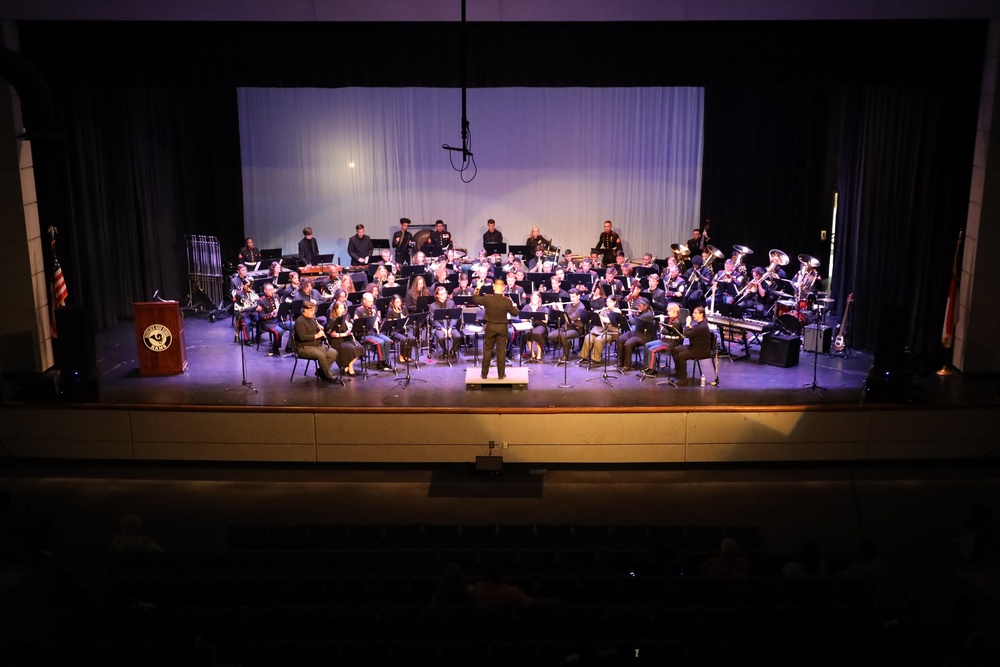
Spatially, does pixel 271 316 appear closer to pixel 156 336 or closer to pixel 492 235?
pixel 156 336

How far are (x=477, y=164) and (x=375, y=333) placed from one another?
22.8 ft

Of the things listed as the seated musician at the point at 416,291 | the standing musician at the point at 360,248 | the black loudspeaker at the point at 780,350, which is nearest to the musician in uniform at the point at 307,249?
the standing musician at the point at 360,248

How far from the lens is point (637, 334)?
13359 mm

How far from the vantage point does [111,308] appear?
16.1 metres

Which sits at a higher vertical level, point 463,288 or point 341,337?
point 463,288

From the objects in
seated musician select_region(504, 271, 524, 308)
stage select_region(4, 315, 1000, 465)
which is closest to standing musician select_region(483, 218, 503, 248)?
seated musician select_region(504, 271, 524, 308)

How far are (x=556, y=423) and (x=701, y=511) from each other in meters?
1.91

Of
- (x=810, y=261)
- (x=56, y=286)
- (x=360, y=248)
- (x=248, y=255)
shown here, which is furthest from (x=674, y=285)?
(x=56, y=286)

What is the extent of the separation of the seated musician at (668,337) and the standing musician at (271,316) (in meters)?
5.26

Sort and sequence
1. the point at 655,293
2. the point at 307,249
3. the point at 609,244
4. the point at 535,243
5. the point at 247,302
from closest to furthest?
the point at 655,293 < the point at 247,302 < the point at 307,249 < the point at 535,243 < the point at 609,244

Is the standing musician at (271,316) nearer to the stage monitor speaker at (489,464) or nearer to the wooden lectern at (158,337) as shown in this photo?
the wooden lectern at (158,337)

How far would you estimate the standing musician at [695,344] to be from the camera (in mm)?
12359

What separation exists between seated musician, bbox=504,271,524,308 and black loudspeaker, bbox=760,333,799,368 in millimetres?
3426

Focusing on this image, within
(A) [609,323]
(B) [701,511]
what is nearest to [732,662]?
(B) [701,511]
